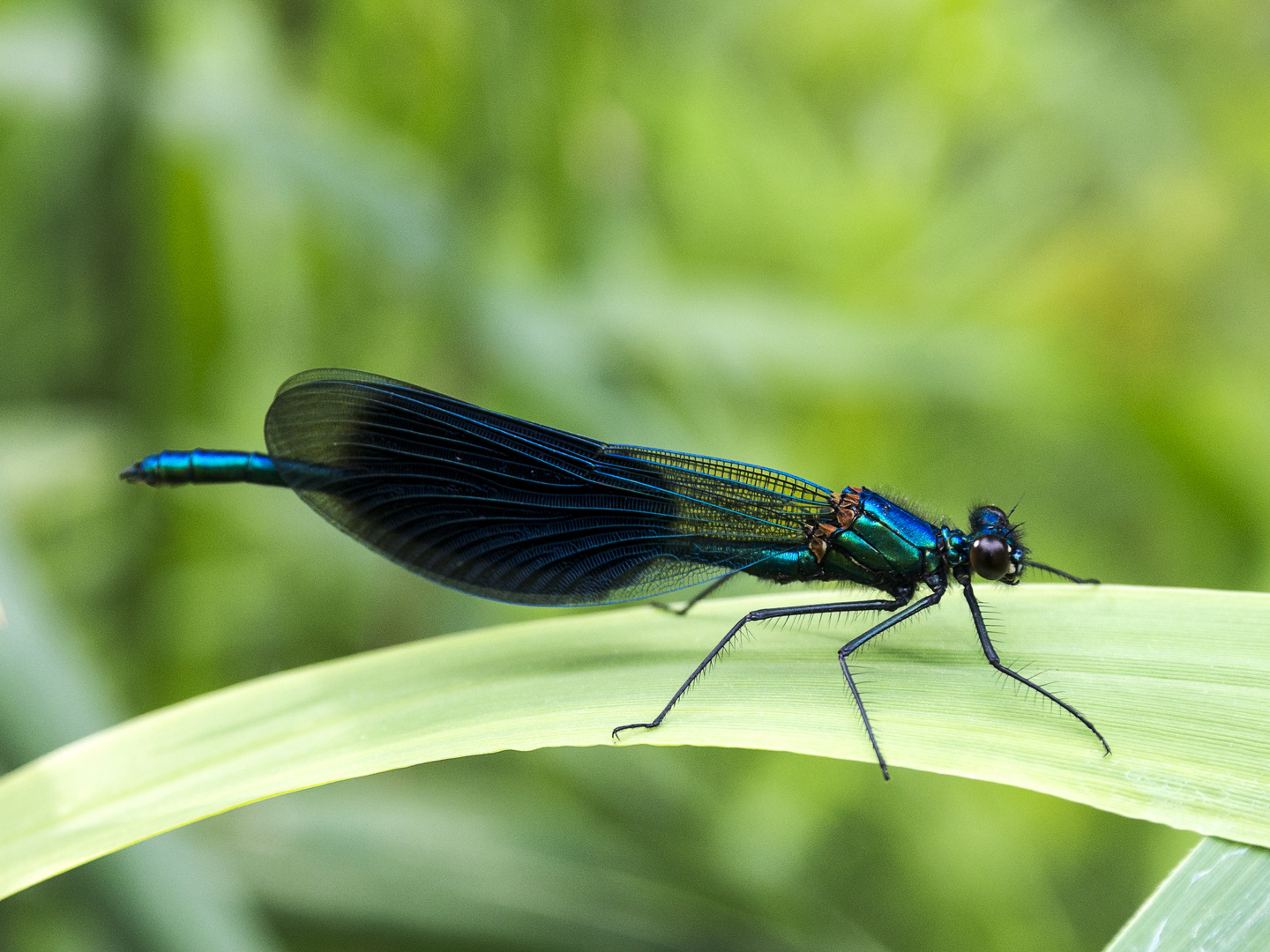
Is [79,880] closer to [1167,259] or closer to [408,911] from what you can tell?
[408,911]

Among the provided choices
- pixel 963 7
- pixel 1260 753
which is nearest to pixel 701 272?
pixel 963 7

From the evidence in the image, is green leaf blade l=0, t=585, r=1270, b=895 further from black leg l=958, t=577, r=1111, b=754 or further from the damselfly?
the damselfly

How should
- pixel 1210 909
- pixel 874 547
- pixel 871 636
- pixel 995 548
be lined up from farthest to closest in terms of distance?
pixel 874 547
pixel 995 548
pixel 871 636
pixel 1210 909

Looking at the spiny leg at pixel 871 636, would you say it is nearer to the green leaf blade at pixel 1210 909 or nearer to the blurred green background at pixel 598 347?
the blurred green background at pixel 598 347

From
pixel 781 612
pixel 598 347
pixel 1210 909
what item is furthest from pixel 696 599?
pixel 1210 909

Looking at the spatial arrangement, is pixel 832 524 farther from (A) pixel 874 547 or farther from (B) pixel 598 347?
(B) pixel 598 347

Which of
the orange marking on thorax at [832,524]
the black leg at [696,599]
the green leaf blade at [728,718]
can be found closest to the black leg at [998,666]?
the green leaf blade at [728,718]
